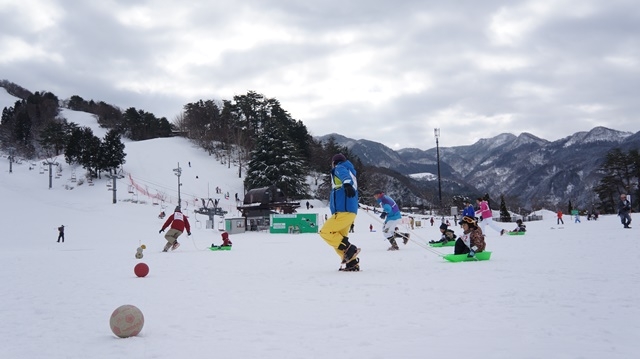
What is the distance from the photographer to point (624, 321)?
4.44m

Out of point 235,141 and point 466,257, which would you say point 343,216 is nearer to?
point 466,257

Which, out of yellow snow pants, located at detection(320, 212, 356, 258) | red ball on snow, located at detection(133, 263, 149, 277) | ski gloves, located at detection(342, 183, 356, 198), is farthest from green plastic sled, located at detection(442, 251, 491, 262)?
red ball on snow, located at detection(133, 263, 149, 277)

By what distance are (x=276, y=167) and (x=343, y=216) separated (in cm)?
5774

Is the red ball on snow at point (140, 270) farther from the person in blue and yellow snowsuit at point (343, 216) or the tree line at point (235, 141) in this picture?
the tree line at point (235, 141)

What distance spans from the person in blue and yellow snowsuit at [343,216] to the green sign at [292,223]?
29.1 meters

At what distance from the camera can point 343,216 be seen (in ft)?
32.1

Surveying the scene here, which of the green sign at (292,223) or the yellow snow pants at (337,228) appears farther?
the green sign at (292,223)

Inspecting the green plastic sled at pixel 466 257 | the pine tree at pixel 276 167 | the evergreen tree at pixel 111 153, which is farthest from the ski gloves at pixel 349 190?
the evergreen tree at pixel 111 153

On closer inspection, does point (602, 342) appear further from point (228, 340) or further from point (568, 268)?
point (568, 268)

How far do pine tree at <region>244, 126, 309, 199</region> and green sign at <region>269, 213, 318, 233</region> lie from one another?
2744 centimetres

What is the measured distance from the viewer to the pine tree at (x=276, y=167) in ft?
219

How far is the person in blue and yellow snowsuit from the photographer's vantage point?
9.59 meters

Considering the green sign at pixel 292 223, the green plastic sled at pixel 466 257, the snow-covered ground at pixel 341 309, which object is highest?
the green sign at pixel 292 223

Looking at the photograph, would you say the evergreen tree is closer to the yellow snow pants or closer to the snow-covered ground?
the snow-covered ground
